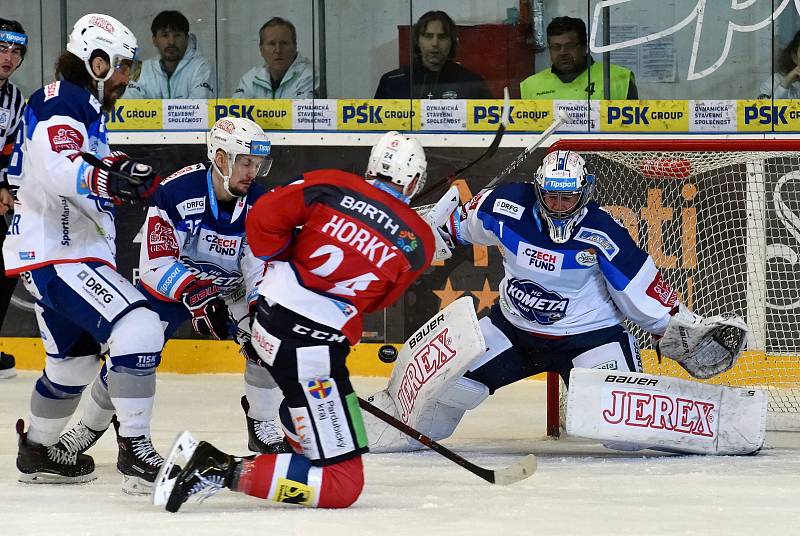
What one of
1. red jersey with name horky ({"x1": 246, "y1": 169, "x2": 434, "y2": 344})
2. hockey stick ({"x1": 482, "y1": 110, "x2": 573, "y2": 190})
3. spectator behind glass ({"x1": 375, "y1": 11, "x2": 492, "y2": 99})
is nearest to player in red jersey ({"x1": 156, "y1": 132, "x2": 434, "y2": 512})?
red jersey with name horky ({"x1": 246, "y1": 169, "x2": 434, "y2": 344})

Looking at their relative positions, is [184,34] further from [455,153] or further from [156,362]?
[156,362]

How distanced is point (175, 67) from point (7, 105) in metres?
1.30

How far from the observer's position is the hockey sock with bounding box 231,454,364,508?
3402 mm

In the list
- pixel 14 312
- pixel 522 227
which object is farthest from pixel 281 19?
pixel 522 227

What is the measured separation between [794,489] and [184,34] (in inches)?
149

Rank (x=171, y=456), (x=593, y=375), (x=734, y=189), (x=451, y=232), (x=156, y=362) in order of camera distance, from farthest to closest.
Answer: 1. (x=734, y=189)
2. (x=451, y=232)
3. (x=593, y=375)
4. (x=156, y=362)
5. (x=171, y=456)

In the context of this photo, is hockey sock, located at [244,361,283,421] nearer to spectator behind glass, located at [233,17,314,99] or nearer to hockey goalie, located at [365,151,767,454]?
hockey goalie, located at [365,151,767,454]

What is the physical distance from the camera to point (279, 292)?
139 inches

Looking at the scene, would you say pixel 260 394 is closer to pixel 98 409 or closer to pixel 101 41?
pixel 98 409

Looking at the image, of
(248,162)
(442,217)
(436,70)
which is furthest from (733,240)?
(248,162)

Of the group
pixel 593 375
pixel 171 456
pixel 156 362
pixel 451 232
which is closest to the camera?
pixel 171 456

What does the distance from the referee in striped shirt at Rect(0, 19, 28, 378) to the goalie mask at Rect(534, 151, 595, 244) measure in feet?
6.46

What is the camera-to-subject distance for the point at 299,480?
11.3 ft

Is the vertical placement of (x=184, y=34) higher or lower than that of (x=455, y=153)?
higher
